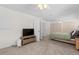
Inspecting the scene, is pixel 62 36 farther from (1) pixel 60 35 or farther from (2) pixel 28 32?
(2) pixel 28 32

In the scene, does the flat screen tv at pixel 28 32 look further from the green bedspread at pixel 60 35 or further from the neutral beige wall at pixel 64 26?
the neutral beige wall at pixel 64 26

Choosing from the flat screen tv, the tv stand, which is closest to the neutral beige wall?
the tv stand

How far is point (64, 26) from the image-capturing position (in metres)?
3.44

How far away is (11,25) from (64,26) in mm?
2420

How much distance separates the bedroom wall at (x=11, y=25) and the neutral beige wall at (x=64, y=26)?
1943 mm

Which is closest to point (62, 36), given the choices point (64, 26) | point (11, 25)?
point (64, 26)

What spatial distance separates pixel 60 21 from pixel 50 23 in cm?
39

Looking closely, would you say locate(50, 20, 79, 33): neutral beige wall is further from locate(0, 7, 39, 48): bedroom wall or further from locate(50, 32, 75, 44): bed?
locate(0, 7, 39, 48): bedroom wall

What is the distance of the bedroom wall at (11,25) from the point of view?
12.5ft

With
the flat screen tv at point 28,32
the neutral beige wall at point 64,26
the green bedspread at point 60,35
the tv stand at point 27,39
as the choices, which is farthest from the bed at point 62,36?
the flat screen tv at point 28,32

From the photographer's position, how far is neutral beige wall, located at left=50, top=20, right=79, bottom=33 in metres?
3.29

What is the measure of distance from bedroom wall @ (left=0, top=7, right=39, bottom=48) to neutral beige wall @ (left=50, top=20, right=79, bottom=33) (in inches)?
76.5
